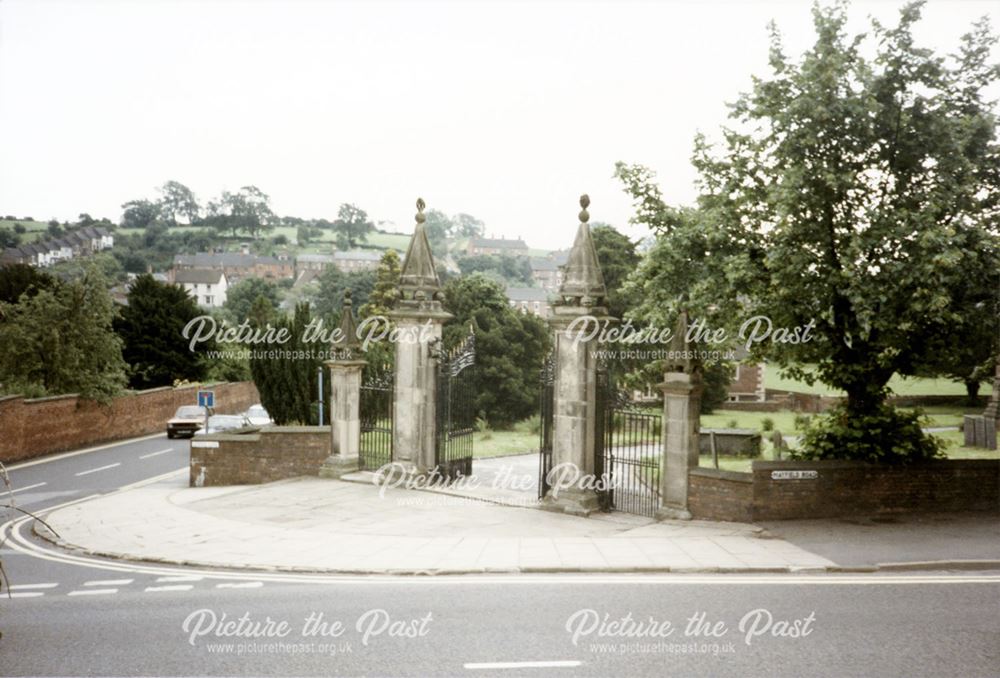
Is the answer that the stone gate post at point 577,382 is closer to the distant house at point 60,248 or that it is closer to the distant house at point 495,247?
the distant house at point 60,248

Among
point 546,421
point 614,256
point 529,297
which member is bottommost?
point 546,421

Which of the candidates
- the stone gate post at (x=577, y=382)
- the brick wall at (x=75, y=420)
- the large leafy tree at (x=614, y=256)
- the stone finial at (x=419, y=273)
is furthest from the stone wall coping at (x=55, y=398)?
the large leafy tree at (x=614, y=256)

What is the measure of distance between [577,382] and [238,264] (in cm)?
12819

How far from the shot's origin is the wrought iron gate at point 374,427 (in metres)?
16.1

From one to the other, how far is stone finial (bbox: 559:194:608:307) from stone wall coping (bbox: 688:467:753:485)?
355 cm

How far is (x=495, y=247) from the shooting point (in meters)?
171

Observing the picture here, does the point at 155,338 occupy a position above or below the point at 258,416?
above

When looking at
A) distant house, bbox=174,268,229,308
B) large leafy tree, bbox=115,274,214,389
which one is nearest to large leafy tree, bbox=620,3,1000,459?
large leafy tree, bbox=115,274,214,389

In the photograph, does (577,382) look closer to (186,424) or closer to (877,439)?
(877,439)

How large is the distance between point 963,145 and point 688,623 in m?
8.78

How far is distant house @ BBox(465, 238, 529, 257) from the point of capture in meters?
167

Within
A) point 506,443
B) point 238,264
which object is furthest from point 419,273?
point 238,264

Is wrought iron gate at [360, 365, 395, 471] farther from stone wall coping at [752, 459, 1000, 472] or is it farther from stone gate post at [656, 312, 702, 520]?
stone wall coping at [752, 459, 1000, 472]

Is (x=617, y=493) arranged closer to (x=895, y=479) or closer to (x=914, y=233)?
(x=895, y=479)
